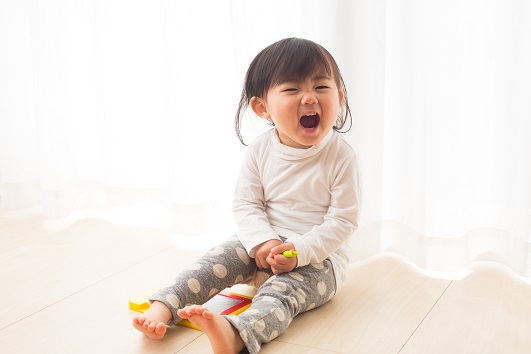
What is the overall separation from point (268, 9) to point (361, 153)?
367 mm

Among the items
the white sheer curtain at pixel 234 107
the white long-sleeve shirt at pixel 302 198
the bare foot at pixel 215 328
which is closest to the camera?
the bare foot at pixel 215 328

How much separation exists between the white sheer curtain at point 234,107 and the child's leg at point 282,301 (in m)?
0.26

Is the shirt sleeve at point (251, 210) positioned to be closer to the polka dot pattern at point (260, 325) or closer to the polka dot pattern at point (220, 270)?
the polka dot pattern at point (220, 270)

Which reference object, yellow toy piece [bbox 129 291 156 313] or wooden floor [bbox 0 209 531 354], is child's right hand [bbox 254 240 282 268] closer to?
wooden floor [bbox 0 209 531 354]

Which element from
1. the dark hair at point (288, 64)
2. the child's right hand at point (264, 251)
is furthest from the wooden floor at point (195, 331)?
the dark hair at point (288, 64)

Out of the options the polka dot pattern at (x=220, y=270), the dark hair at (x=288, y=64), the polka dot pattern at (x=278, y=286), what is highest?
the dark hair at (x=288, y=64)

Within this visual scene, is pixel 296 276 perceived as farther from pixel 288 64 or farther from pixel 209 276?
pixel 288 64

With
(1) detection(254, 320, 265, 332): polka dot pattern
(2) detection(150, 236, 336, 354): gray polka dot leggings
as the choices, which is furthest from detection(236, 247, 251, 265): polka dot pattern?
(1) detection(254, 320, 265, 332): polka dot pattern

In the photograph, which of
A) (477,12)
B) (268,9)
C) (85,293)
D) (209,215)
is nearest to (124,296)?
(85,293)

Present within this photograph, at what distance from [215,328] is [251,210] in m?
0.34

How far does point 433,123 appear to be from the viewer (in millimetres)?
1288

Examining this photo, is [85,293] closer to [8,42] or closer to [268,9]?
[268,9]

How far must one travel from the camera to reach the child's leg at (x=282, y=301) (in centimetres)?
99

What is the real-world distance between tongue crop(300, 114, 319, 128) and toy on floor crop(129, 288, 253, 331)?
0.33 m
